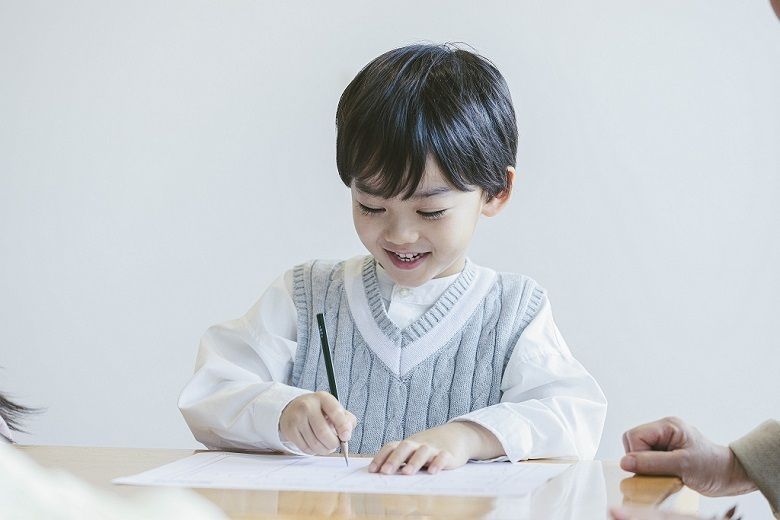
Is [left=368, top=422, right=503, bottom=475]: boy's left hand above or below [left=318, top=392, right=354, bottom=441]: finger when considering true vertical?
below

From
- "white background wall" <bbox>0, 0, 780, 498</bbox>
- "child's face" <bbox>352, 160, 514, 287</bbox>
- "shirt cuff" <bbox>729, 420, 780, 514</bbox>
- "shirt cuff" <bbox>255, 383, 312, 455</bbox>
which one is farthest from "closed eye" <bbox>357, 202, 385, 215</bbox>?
"white background wall" <bbox>0, 0, 780, 498</bbox>

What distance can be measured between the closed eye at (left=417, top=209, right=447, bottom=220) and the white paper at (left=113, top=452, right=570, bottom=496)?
0.33 m

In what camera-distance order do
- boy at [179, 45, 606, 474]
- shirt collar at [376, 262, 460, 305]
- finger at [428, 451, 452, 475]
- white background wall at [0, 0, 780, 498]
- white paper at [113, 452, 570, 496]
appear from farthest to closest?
white background wall at [0, 0, 780, 498] < shirt collar at [376, 262, 460, 305] < boy at [179, 45, 606, 474] < finger at [428, 451, 452, 475] < white paper at [113, 452, 570, 496]

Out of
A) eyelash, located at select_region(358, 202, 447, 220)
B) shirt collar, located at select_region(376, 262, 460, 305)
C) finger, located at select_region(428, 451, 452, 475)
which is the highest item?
eyelash, located at select_region(358, 202, 447, 220)

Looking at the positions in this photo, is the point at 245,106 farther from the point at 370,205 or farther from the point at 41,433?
the point at 370,205

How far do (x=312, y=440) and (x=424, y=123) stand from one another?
1.44 ft

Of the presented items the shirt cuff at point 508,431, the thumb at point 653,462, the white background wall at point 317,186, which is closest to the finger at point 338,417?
the shirt cuff at point 508,431

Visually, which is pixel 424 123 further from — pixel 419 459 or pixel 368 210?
pixel 419 459

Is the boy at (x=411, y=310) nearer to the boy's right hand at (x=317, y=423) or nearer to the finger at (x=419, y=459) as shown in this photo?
the boy's right hand at (x=317, y=423)

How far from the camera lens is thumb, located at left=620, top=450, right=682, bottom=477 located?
0.95 meters

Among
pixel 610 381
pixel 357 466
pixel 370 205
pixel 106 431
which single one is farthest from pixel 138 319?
pixel 357 466

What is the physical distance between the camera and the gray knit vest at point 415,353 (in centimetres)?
128

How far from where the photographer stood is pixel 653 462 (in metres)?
0.95

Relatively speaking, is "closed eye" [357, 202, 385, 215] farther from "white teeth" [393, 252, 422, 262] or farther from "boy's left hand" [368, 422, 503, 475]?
"boy's left hand" [368, 422, 503, 475]
